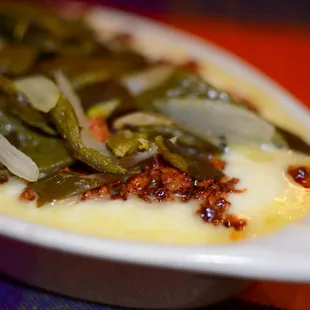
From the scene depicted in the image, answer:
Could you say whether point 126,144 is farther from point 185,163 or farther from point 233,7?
point 233,7

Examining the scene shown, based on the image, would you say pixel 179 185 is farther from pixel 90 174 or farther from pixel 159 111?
pixel 159 111

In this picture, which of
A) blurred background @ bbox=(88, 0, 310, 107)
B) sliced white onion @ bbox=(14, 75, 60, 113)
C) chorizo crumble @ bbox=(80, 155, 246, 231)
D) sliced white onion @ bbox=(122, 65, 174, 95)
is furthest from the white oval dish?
blurred background @ bbox=(88, 0, 310, 107)

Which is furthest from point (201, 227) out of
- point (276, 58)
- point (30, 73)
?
point (276, 58)

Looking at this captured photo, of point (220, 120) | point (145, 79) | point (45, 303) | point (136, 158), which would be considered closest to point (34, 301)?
point (45, 303)

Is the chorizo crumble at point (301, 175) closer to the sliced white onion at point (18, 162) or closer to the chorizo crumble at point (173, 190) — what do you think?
the chorizo crumble at point (173, 190)

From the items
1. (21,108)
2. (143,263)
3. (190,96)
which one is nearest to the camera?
(143,263)

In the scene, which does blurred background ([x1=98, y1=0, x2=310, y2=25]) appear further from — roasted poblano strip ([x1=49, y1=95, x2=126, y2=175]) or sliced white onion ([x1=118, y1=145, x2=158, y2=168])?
sliced white onion ([x1=118, y1=145, x2=158, y2=168])

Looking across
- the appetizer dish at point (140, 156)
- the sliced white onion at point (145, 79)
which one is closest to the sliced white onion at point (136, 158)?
the appetizer dish at point (140, 156)
